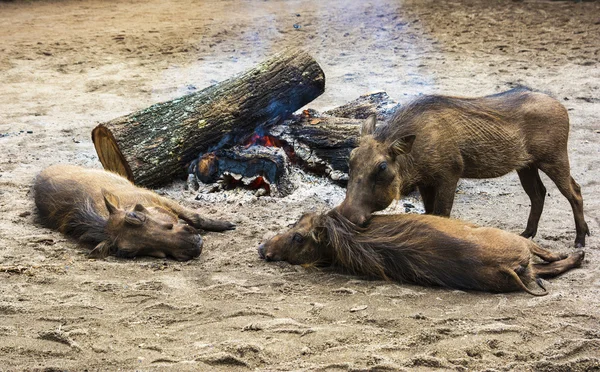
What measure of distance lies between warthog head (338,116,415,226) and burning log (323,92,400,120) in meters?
2.23

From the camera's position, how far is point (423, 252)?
14.5ft

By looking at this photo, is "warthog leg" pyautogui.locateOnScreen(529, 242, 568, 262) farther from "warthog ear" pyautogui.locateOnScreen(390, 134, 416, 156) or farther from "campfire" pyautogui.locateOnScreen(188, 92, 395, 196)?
"campfire" pyautogui.locateOnScreen(188, 92, 395, 196)

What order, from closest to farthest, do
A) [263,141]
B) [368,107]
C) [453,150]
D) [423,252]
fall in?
[423,252]
[453,150]
[263,141]
[368,107]

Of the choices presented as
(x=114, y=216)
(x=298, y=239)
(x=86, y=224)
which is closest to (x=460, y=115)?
(x=298, y=239)

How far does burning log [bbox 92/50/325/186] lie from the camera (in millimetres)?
6562

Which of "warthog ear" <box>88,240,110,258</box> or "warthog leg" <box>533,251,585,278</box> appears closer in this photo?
"warthog leg" <box>533,251,585,278</box>

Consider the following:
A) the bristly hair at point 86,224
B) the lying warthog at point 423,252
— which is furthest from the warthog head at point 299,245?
the bristly hair at point 86,224

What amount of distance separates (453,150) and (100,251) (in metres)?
2.30

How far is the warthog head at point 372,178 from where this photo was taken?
462 centimetres

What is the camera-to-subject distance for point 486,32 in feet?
38.5

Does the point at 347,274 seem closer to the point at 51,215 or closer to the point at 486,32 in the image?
the point at 51,215

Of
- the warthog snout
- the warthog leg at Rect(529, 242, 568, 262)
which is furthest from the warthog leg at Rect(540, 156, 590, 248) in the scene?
the warthog snout

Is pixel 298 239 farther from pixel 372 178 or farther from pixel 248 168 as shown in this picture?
pixel 248 168

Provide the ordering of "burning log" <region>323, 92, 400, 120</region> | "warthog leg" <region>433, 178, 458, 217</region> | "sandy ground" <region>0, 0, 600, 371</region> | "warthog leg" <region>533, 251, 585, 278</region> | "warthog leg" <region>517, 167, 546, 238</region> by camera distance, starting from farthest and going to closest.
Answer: "burning log" <region>323, 92, 400, 120</region> < "warthog leg" <region>517, 167, 546, 238</region> < "warthog leg" <region>433, 178, 458, 217</region> < "warthog leg" <region>533, 251, 585, 278</region> < "sandy ground" <region>0, 0, 600, 371</region>
